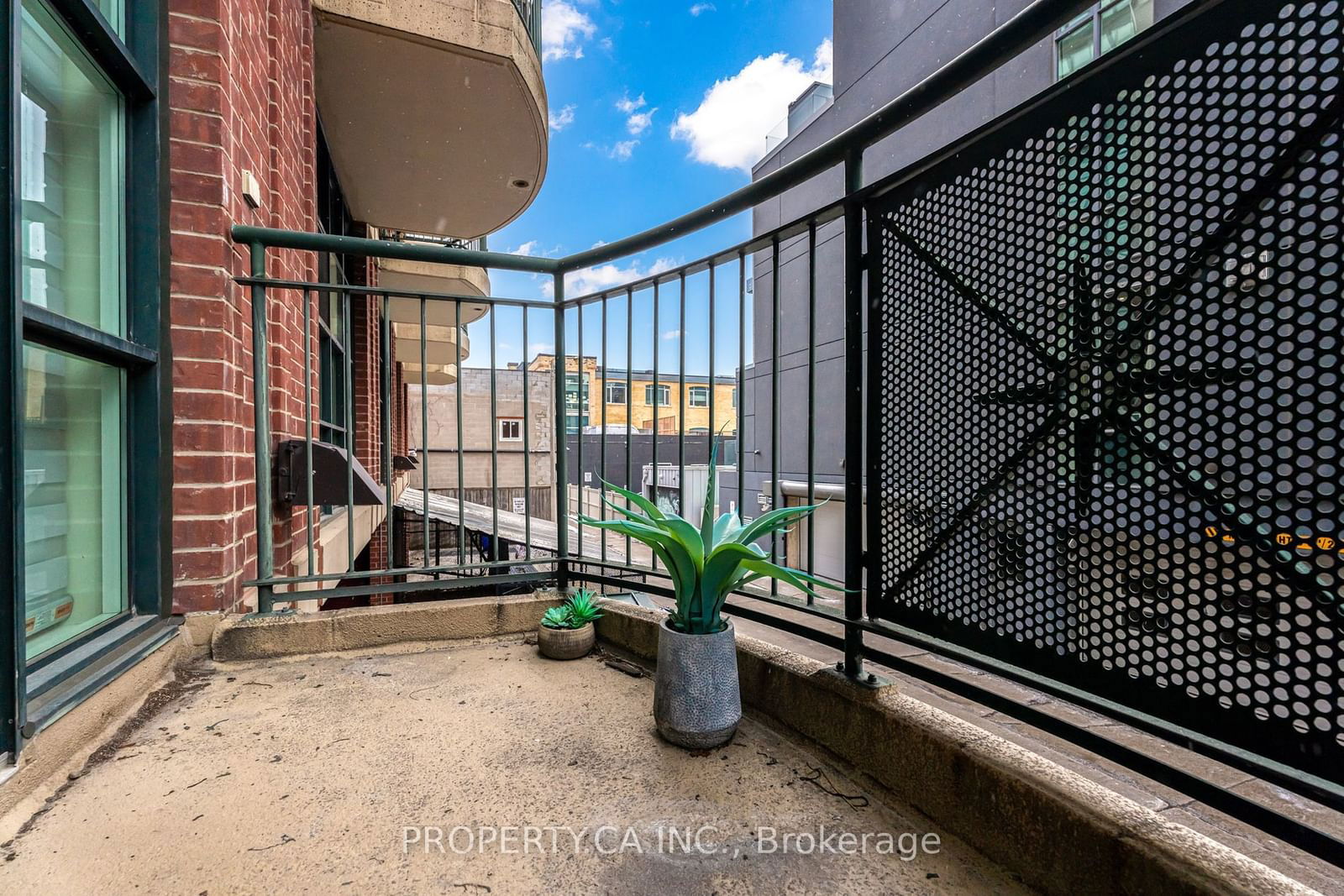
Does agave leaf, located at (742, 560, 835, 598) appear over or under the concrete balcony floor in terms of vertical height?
over

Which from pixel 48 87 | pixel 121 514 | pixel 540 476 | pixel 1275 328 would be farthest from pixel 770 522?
pixel 540 476

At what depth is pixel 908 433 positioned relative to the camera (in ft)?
3.73

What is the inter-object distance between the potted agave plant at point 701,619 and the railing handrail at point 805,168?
31.8 inches

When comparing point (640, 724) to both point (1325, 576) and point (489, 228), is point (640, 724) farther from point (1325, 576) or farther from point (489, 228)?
point (489, 228)

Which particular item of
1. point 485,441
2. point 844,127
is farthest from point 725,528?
point 485,441

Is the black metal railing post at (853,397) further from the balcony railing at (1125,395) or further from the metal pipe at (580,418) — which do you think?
the metal pipe at (580,418)

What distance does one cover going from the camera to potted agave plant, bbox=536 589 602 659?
5.59 feet

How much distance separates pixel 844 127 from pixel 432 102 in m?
6.87

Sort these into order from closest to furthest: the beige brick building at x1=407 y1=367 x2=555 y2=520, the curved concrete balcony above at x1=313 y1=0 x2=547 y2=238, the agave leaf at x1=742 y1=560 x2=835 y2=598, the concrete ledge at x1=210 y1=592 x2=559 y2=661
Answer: the agave leaf at x1=742 y1=560 x2=835 y2=598
the concrete ledge at x1=210 y1=592 x2=559 y2=661
the curved concrete balcony above at x1=313 y1=0 x2=547 y2=238
the beige brick building at x1=407 y1=367 x2=555 y2=520

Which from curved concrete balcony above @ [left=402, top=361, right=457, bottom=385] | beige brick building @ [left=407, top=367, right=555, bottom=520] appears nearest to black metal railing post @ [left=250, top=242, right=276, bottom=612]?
curved concrete balcony above @ [left=402, top=361, right=457, bottom=385]

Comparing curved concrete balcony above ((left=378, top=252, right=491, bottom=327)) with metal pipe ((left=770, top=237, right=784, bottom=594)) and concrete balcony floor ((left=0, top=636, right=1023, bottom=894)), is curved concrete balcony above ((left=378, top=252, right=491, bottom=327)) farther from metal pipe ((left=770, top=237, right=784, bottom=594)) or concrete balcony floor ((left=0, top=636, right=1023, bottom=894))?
concrete balcony floor ((left=0, top=636, right=1023, bottom=894))

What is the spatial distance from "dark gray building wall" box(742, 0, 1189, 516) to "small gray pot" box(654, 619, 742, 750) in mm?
4582

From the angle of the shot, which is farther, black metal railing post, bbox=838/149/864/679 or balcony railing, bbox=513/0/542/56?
balcony railing, bbox=513/0/542/56

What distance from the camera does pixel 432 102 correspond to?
3.52 metres
